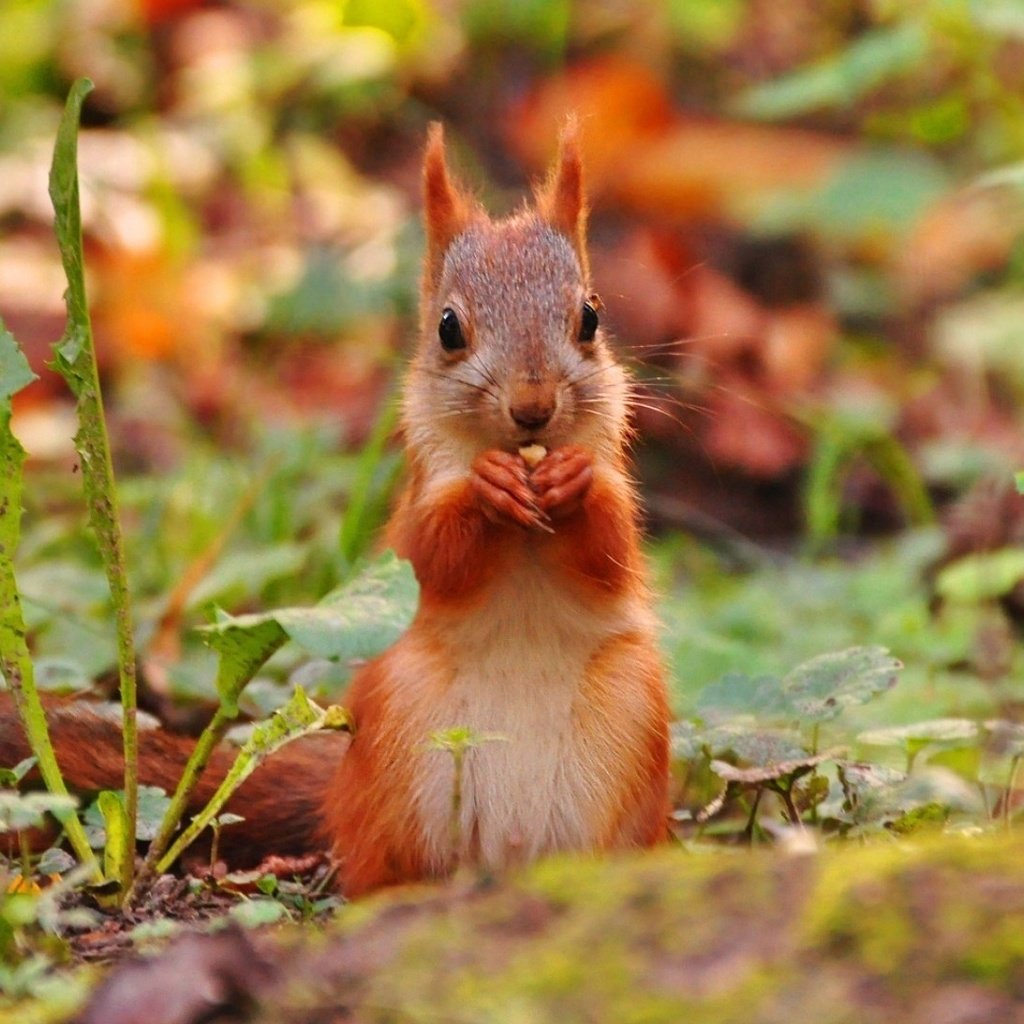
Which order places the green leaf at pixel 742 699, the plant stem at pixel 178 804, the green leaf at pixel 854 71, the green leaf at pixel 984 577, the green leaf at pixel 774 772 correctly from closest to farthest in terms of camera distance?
the plant stem at pixel 178 804 < the green leaf at pixel 774 772 < the green leaf at pixel 742 699 < the green leaf at pixel 984 577 < the green leaf at pixel 854 71

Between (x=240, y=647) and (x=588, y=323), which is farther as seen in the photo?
(x=588, y=323)

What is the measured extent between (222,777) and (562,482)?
679mm

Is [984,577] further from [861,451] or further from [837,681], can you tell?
[837,681]

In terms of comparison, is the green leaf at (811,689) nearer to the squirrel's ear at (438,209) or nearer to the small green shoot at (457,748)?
the small green shoot at (457,748)

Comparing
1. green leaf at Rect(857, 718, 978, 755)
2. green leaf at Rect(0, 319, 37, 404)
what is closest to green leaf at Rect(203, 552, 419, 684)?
green leaf at Rect(0, 319, 37, 404)

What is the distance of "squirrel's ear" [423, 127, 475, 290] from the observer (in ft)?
9.59

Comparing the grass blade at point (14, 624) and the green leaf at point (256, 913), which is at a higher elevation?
the grass blade at point (14, 624)

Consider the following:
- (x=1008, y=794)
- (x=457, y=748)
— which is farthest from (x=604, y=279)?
(x=457, y=748)

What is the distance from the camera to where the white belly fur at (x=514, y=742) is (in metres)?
2.29

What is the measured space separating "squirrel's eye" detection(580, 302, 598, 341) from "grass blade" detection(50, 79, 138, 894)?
2.96 ft

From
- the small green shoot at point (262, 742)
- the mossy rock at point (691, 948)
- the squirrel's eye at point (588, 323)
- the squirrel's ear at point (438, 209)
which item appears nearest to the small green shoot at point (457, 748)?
the small green shoot at point (262, 742)

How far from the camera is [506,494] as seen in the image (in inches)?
91.4

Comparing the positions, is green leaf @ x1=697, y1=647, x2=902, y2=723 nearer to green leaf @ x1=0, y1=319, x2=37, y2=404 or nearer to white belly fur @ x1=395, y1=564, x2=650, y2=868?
white belly fur @ x1=395, y1=564, x2=650, y2=868

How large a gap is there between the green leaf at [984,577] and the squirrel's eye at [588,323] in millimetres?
1152
